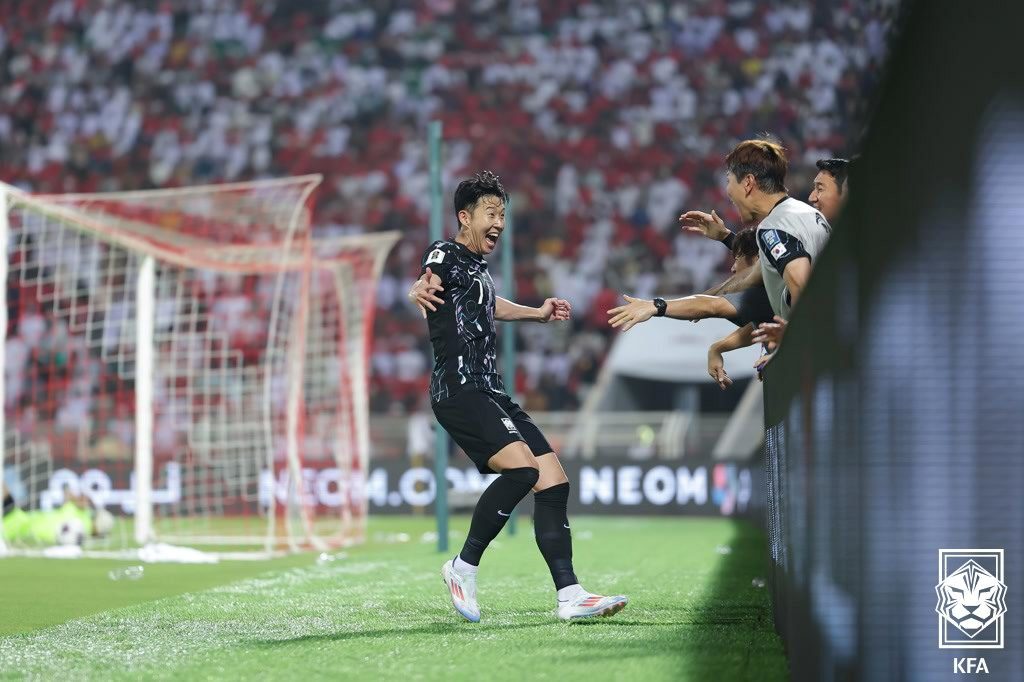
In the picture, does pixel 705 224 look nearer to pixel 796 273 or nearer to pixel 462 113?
pixel 796 273

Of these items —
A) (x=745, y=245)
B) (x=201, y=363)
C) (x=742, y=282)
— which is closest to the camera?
(x=742, y=282)

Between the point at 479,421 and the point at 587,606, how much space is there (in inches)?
31.9

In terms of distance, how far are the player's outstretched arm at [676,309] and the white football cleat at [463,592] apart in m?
1.18

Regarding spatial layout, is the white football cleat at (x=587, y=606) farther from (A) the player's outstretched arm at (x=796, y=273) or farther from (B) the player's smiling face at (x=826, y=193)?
(B) the player's smiling face at (x=826, y=193)

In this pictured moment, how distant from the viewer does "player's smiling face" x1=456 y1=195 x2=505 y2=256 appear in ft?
18.0

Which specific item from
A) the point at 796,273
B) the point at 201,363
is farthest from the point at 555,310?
the point at 201,363

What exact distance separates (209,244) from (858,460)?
32.5 ft

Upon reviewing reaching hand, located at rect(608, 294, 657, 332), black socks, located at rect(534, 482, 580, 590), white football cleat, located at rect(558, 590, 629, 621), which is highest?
reaching hand, located at rect(608, 294, 657, 332)

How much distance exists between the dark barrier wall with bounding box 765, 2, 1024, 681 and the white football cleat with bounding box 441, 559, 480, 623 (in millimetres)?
2780

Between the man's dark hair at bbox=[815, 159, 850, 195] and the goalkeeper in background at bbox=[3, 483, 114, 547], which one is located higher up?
the man's dark hair at bbox=[815, 159, 850, 195]

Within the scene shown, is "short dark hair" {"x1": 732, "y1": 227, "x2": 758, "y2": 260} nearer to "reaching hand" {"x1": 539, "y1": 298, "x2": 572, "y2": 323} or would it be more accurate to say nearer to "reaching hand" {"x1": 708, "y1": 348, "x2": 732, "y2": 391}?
"reaching hand" {"x1": 708, "y1": 348, "x2": 732, "y2": 391}

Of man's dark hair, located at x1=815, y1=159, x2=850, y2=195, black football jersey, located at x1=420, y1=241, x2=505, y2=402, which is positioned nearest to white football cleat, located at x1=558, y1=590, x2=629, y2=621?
black football jersey, located at x1=420, y1=241, x2=505, y2=402

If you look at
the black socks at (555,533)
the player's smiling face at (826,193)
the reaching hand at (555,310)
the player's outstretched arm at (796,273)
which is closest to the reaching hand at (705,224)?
the player's smiling face at (826,193)

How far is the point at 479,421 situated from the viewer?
5344mm
